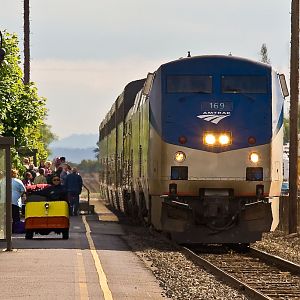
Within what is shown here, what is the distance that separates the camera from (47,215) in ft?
81.1

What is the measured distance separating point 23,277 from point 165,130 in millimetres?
7218

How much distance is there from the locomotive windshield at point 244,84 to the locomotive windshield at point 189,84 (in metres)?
0.35

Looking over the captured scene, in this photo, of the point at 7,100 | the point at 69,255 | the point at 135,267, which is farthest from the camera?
the point at 7,100

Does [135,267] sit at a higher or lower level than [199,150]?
lower

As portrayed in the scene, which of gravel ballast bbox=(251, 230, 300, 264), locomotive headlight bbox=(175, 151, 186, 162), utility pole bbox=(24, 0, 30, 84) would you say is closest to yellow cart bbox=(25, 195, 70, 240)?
locomotive headlight bbox=(175, 151, 186, 162)

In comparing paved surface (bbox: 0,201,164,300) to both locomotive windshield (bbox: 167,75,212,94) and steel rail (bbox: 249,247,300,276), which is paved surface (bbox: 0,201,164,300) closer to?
steel rail (bbox: 249,247,300,276)

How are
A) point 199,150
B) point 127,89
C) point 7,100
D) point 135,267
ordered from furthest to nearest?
1. point 127,89
2. point 7,100
3. point 199,150
4. point 135,267

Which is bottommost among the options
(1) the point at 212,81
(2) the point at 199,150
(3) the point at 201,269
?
(3) the point at 201,269

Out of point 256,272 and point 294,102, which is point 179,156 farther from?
point 294,102

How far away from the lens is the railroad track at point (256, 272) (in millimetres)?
16312

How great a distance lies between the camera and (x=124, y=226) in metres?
32.9

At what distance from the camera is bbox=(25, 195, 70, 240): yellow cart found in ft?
80.7

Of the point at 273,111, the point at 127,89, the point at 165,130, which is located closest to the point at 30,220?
the point at 165,130

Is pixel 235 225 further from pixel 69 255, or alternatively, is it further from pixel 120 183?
pixel 120 183
